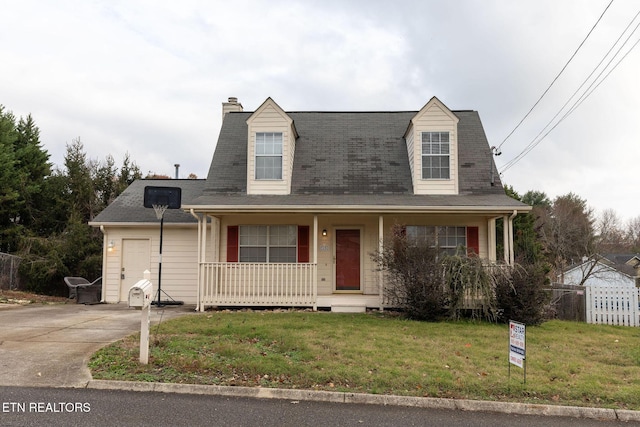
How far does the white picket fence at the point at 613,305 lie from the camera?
10.7m

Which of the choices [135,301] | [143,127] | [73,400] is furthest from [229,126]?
[143,127]

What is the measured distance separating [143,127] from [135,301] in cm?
2483

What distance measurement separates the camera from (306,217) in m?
12.6

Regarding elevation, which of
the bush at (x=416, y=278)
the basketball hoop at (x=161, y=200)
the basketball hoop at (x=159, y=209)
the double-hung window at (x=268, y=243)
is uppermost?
the basketball hoop at (x=161, y=200)

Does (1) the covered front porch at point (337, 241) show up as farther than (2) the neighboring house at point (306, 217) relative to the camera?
Yes

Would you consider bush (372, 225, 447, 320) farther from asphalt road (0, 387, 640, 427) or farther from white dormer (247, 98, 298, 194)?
asphalt road (0, 387, 640, 427)

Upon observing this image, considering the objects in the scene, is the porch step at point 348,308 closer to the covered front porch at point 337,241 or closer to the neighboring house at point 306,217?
the neighboring house at point 306,217

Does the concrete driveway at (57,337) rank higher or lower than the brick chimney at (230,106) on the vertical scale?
lower

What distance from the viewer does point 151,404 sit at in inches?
183

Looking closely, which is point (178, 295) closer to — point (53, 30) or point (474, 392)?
point (53, 30)

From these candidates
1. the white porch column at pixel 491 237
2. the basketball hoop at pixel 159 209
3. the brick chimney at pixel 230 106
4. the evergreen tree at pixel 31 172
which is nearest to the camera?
the basketball hoop at pixel 159 209

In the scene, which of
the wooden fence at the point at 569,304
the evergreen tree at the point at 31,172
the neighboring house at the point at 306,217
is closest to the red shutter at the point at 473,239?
the neighboring house at the point at 306,217

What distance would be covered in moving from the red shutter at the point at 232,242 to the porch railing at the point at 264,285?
3.30 ft

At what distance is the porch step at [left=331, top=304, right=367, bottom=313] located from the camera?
11.2 m
